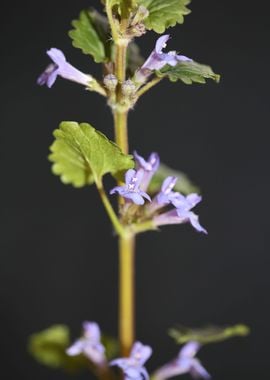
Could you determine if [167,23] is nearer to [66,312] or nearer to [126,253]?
[126,253]

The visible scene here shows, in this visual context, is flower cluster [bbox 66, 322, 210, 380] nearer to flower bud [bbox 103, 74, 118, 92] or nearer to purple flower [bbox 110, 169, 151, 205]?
purple flower [bbox 110, 169, 151, 205]

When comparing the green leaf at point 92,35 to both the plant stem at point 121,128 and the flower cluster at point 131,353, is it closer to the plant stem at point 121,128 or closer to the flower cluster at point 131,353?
the plant stem at point 121,128

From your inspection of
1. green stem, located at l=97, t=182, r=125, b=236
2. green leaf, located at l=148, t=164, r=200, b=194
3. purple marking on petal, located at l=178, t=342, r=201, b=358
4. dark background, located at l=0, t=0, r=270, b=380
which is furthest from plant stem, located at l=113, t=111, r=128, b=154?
dark background, located at l=0, t=0, r=270, b=380

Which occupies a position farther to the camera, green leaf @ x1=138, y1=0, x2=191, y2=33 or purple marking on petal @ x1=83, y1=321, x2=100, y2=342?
purple marking on petal @ x1=83, y1=321, x2=100, y2=342

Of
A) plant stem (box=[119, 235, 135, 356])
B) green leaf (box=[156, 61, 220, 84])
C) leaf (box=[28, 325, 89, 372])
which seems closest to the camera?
green leaf (box=[156, 61, 220, 84])

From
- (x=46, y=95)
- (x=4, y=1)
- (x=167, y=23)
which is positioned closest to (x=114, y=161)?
(x=167, y=23)

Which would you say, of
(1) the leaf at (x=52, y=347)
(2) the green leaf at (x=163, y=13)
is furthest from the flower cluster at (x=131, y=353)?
(2) the green leaf at (x=163, y=13)

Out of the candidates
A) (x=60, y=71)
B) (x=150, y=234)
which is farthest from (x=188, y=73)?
(x=150, y=234)
